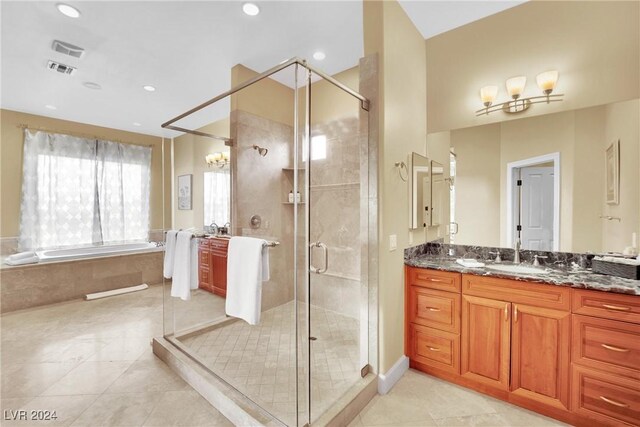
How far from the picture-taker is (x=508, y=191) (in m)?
2.36

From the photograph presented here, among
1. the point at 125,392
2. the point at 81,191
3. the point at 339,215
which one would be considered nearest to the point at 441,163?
the point at 339,215

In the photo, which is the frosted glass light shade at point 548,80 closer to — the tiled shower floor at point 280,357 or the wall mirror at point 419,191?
the wall mirror at point 419,191

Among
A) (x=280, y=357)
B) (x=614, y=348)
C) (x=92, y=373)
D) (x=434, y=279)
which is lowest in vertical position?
(x=92, y=373)

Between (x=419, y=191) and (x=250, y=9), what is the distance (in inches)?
81.1

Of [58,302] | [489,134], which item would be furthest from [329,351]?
[58,302]

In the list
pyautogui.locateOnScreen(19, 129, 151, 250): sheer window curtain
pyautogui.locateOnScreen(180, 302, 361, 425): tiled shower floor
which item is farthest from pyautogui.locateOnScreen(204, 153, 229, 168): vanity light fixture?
pyautogui.locateOnScreen(19, 129, 151, 250): sheer window curtain

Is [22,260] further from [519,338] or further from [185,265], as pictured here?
[519,338]

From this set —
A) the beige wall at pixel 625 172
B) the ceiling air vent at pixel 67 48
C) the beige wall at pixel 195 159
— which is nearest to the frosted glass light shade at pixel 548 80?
the beige wall at pixel 625 172

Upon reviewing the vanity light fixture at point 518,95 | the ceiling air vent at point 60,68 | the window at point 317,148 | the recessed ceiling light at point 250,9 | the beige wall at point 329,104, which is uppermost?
the recessed ceiling light at point 250,9

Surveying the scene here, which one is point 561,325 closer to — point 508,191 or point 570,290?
point 570,290

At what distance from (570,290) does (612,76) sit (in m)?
1.58

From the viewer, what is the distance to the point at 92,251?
4.57 metres

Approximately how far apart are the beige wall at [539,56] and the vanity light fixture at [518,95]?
0.05 meters

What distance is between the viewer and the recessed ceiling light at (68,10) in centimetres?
221
